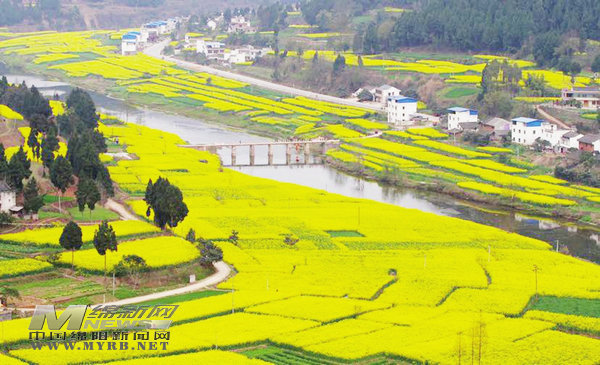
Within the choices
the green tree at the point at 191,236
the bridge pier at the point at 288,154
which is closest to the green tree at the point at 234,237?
the green tree at the point at 191,236

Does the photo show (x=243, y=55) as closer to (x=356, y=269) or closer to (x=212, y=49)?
(x=212, y=49)

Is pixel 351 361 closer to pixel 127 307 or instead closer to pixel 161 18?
pixel 127 307

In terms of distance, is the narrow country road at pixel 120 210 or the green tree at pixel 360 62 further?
the green tree at pixel 360 62

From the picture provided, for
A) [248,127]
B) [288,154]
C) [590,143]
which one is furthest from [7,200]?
[248,127]

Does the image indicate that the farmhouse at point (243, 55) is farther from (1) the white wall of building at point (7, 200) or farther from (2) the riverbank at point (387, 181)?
(1) the white wall of building at point (7, 200)

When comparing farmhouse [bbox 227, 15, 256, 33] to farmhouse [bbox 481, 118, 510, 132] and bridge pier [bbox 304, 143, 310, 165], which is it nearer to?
bridge pier [bbox 304, 143, 310, 165]
